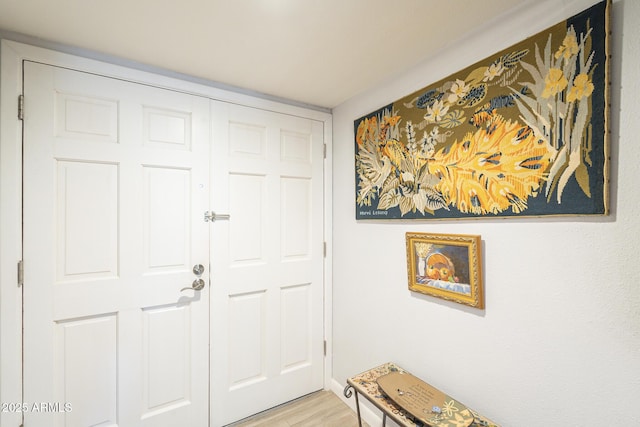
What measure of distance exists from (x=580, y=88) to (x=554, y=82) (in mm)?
88

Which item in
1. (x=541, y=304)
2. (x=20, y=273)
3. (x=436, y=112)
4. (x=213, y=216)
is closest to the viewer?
(x=541, y=304)

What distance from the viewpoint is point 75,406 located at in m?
1.37

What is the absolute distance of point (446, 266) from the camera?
4.36ft

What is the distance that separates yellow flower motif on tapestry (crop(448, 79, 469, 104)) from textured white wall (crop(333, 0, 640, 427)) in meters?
0.09

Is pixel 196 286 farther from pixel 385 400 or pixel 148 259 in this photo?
pixel 385 400

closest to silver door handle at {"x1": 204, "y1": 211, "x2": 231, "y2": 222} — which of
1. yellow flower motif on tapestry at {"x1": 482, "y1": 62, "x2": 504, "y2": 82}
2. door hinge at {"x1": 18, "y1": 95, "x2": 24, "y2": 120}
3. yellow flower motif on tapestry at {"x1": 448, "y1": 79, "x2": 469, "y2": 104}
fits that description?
door hinge at {"x1": 18, "y1": 95, "x2": 24, "y2": 120}

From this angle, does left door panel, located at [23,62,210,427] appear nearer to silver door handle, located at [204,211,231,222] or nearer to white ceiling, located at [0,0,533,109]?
silver door handle, located at [204,211,231,222]

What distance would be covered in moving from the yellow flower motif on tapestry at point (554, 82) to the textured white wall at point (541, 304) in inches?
4.8

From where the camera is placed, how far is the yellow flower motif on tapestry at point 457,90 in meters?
1.28

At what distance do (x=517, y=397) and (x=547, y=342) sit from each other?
277 mm

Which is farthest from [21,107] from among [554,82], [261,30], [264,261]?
[554,82]

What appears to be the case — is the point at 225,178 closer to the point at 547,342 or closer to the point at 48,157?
the point at 48,157

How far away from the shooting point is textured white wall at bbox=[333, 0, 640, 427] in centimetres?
85

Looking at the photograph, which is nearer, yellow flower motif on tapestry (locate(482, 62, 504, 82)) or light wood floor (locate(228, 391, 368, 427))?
yellow flower motif on tapestry (locate(482, 62, 504, 82))
